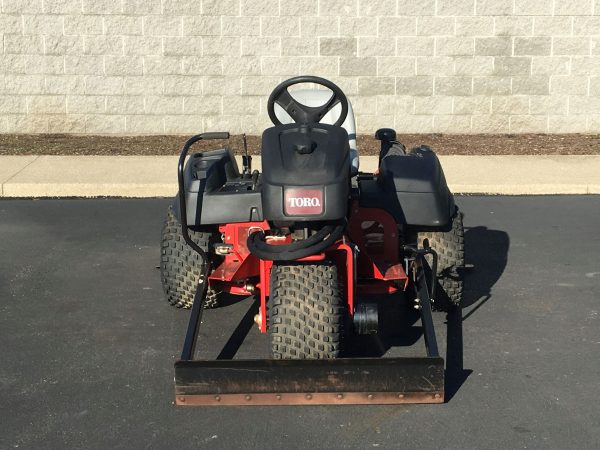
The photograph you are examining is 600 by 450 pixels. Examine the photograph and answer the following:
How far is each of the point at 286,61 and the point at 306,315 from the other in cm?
708

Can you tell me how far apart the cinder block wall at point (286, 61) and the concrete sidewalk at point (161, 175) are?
44.5 inches

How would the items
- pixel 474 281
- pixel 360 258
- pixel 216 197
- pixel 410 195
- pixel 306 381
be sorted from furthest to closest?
pixel 474 281, pixel 410 195, pixel 216 197, pixel 360 258, pixel 306 381

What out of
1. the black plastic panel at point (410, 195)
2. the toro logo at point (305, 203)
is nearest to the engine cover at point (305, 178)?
the toro logo at point (305, 203)

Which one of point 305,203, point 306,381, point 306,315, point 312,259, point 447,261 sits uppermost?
point 305,203

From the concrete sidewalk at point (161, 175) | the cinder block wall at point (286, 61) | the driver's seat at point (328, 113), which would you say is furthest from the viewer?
the cinder block wall at point (286, 61)

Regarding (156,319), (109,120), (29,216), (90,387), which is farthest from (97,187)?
(90,387)

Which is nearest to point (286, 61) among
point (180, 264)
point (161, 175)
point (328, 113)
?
point (161, 175)

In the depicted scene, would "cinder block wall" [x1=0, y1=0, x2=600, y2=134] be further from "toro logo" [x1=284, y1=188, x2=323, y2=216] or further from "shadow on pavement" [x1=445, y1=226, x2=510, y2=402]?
"toro logo" [x1=284, y1=188, x2=323, y2=216]

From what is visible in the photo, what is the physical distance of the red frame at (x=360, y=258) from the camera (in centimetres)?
492

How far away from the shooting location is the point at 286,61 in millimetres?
11078

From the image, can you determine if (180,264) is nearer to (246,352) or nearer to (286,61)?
(246,352)

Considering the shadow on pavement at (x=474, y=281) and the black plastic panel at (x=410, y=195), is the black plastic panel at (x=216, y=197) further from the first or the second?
the shadow on pavement at (x=474, y=281)

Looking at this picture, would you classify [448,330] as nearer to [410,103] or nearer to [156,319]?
[156,319]

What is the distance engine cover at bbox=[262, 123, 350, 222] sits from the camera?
4328 millimetres
